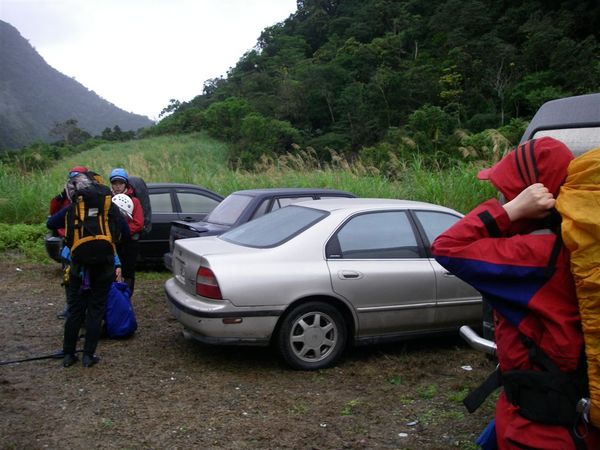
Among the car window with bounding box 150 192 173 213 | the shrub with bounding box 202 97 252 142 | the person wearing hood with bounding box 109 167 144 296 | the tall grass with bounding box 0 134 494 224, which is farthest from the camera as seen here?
the shrub with bounding box 202 97 252 142

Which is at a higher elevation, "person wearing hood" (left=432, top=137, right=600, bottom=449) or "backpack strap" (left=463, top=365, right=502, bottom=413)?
"person wearing hood" (left=432, top=137, right=600, bottom=449)

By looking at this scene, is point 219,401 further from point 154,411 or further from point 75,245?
point 75,245

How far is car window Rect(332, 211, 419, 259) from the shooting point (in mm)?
5445

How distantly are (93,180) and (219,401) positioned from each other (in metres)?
2.26

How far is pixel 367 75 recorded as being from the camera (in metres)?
63.7

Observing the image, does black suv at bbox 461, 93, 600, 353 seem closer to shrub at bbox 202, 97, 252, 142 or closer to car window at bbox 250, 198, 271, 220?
car window at bbox 250, 198, 271, 220

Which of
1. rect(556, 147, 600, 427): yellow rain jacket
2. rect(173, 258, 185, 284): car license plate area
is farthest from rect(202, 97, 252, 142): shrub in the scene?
rect(556, 147, 600, 427): yellow rain jacket

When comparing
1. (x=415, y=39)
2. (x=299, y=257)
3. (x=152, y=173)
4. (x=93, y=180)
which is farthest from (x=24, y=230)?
(x=415, y=39)

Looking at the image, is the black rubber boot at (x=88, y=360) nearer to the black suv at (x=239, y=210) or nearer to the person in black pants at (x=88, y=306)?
the person in black pants at (x=88, y=306)

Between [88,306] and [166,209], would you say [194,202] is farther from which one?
[88,306]

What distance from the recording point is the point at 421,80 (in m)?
50.2

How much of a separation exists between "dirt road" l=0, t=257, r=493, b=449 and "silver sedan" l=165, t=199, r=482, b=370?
319 millimetres

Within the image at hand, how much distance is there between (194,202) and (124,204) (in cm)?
351

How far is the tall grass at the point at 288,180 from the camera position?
1112 centimetres
